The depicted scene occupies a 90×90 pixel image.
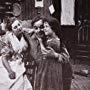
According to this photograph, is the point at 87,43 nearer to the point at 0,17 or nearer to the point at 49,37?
the point at 49,37

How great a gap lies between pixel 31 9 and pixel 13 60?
1.43ft

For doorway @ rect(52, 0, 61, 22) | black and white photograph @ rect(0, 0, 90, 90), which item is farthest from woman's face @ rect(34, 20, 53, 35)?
doorway @ rect(52, 0, 61, 22)

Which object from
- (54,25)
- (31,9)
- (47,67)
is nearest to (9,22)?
(31,9)

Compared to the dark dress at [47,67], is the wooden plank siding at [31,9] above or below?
above

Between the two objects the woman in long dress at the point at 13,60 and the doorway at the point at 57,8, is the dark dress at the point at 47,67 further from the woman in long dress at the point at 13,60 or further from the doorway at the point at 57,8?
the doorway at the point at 57,8

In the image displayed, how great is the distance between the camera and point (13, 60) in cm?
422

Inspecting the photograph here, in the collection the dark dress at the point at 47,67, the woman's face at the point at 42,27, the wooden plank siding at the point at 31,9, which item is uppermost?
the wooden plank siding at the point at 31,9

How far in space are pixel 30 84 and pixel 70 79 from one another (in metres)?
0.32

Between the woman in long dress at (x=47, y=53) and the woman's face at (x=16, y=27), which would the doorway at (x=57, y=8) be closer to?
the woman in long dress at (x=47, y=53)

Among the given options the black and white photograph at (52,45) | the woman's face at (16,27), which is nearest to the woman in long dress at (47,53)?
the black and white photograph at (52,45)

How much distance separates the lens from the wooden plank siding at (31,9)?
13.7 ft

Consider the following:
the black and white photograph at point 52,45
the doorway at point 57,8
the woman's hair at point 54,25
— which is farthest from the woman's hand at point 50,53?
the doorway at point 57,8

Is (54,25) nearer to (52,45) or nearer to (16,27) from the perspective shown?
(52,45)

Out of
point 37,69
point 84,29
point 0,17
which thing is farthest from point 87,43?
point 0,17
